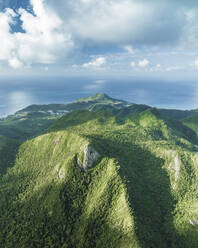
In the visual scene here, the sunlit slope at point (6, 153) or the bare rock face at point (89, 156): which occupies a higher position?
the bare rock face at point (89, 156)

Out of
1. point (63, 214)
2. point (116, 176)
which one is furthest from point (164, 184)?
point (63, 214)

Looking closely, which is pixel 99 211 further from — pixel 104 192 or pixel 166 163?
pixel 166 163

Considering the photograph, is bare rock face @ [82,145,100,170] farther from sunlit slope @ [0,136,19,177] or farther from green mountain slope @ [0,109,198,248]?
sunlit slope @ [0,136,19,177]

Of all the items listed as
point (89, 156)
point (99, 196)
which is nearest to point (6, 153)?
point (89, 156)

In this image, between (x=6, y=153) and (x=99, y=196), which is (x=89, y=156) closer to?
(x=99, y=196)

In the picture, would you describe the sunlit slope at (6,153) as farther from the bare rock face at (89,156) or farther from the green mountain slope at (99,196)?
the bare rock face at (89,156)

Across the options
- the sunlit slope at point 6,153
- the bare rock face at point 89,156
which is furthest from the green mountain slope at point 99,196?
the sunlit slope at point 6,153
